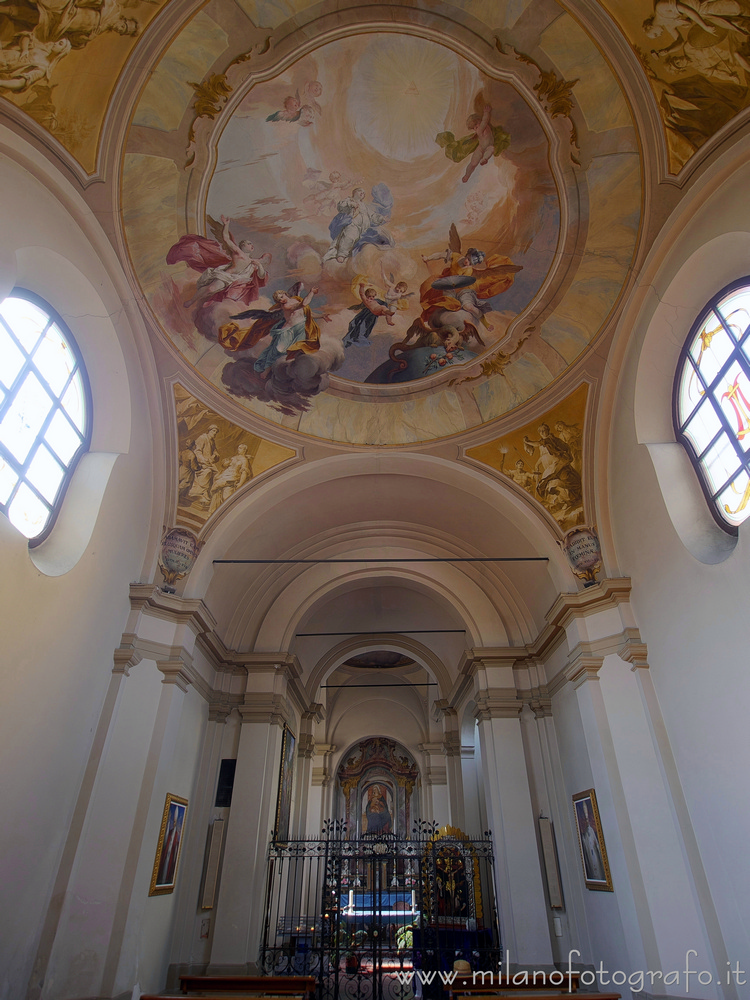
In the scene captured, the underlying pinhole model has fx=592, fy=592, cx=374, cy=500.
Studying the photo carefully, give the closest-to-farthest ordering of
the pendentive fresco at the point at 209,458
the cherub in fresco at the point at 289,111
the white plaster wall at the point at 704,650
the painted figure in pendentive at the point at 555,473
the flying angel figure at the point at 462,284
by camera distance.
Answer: the white plaster wall at the point at 704,650
the cherub in fresco at the point at 289,111
the flying angel figure at the point at 462,284
the pendentive fresco at the point at 209,458
the painted figure in pendentive at the point at 555,473

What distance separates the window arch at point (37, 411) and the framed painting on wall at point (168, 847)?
13.7 ft

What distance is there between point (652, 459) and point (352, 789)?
20.7 m

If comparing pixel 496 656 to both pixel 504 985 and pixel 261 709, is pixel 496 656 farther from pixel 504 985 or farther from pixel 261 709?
pixel 504 985

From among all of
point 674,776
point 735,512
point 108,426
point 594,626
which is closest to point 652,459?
point 735,512

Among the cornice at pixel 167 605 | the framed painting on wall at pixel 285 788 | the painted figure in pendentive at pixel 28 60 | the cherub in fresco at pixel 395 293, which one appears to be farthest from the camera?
the framed painting on wall at pixel 285 788

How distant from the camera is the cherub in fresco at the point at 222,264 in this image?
814cm

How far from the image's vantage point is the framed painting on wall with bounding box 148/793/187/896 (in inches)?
302

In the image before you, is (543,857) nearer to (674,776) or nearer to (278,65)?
(674,776)

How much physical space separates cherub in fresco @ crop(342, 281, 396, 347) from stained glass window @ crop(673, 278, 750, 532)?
434 cm

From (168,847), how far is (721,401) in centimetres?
900

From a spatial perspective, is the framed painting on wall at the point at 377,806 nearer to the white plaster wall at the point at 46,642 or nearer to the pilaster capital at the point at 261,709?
the pilaster capital at the point at 261,709

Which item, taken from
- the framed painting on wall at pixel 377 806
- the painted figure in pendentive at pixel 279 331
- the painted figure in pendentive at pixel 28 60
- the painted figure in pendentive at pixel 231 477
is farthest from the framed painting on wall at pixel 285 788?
the framed painting on wall at pixel 377 806

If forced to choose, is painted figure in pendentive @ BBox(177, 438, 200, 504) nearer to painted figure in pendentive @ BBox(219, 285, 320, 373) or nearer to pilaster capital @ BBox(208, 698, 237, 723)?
painted figure in pendentive @ BBox(219, 285, 320, 373)

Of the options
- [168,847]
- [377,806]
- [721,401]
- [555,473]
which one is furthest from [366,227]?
[377,806]
